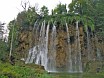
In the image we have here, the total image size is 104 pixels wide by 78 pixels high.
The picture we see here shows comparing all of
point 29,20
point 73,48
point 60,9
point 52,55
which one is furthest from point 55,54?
point 60,9

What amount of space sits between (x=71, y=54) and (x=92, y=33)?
13.3 feet

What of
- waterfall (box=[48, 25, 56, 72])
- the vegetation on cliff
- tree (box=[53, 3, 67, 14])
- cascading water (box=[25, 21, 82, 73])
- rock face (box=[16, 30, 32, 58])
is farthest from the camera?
tree (box=[53, 3, 67, 14])

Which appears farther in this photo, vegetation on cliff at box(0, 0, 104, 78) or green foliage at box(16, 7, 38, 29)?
green foliage at box(16, 7, 38, 29)

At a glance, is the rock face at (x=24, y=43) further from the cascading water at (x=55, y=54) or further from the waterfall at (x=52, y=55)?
the waterfall at (x=52, y=55)

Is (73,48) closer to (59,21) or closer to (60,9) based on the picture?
(59,21)

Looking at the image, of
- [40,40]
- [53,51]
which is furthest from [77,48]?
[40,40]

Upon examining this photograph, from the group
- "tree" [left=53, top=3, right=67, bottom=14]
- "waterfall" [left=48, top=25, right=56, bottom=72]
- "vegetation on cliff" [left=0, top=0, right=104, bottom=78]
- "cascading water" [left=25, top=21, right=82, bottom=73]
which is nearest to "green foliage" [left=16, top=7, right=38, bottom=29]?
"vegetation on cliff" [left=0, top=0, right=104, bottom=78]

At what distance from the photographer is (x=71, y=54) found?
30.9m

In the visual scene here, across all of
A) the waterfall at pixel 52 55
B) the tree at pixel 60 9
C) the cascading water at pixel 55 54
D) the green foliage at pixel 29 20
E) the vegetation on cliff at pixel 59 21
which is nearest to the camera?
the cascading water at pixel 55 54

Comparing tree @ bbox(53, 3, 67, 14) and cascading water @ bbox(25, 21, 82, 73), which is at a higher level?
tree @ bbox(53, 3, 67, 14)

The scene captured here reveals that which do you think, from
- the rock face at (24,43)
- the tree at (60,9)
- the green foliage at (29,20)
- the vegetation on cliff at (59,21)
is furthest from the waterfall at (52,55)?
the tree at (60,9)

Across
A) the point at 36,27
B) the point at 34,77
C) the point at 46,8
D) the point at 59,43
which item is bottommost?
the point at 34,77

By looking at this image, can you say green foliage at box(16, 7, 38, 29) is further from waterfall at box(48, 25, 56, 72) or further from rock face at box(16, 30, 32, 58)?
waterfall at box(48, 25, 56, 72)

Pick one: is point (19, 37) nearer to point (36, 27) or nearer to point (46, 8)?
point (36, 27)
